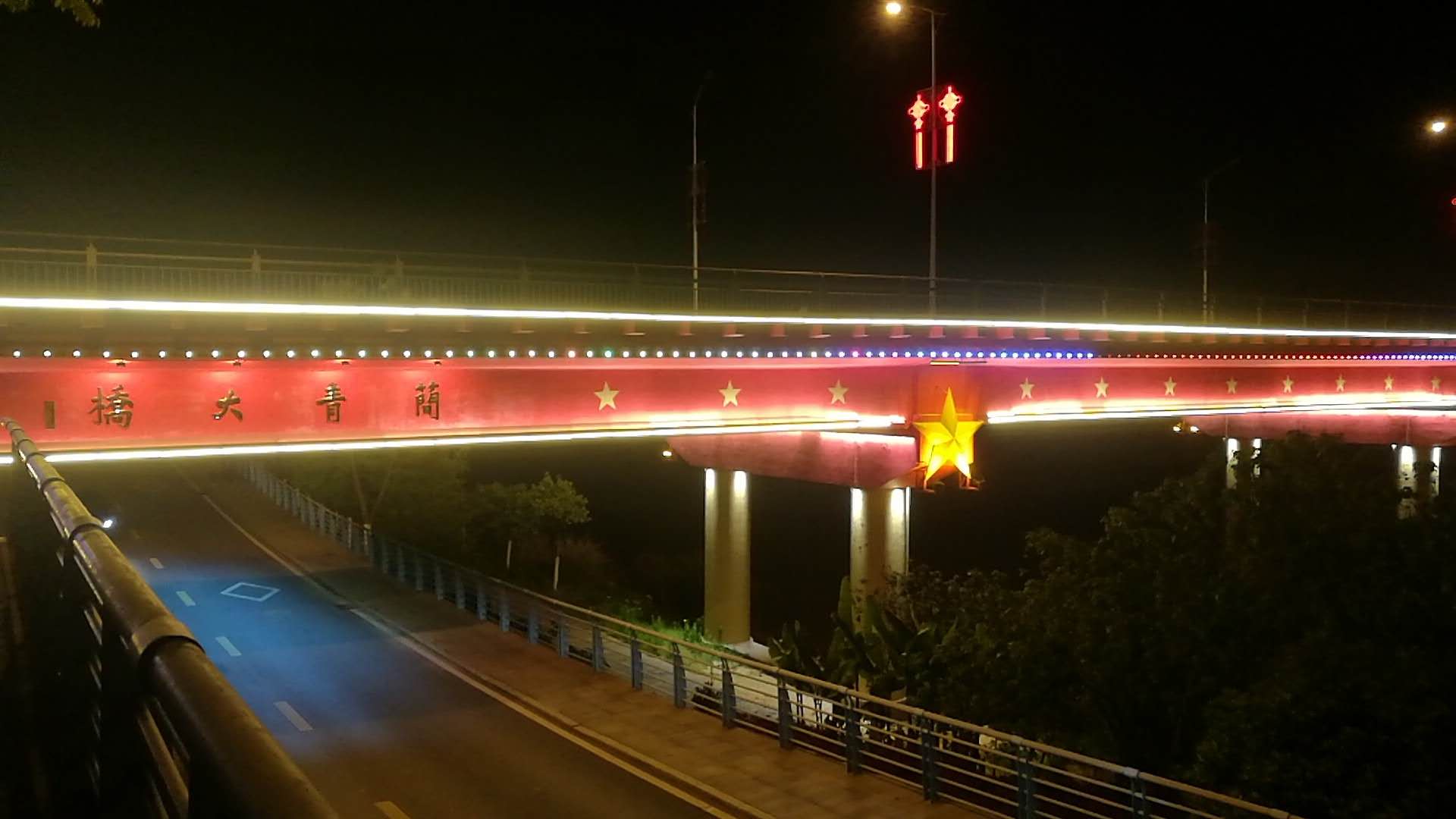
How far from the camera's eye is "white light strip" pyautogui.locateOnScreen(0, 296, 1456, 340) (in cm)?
1395

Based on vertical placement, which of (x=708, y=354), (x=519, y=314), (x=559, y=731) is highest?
(x=519, y=314)

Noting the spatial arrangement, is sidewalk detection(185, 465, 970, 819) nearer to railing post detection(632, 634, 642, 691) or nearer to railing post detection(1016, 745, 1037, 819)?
railing post detection(632, 634, 642, 691)

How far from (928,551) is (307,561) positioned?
26.9 m

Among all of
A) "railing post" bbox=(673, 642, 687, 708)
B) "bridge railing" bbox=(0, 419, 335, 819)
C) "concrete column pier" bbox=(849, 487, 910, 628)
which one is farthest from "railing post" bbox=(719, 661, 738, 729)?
"bridge railing" bbox=(0, 419, 335, 819)

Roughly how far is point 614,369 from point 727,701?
21.8 feet

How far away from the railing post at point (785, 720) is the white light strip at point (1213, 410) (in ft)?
39.1

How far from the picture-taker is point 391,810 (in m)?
11.6

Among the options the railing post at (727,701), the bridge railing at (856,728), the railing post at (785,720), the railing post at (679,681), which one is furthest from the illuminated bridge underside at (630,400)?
the railing post at (785,720)

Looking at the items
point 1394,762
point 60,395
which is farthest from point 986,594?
point 60,395

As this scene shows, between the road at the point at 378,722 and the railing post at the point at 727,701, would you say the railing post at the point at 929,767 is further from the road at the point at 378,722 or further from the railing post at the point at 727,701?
the railing post at the point at 727,701

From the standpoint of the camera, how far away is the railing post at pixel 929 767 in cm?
1135

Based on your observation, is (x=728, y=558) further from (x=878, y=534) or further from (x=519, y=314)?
(x=519, y=314)

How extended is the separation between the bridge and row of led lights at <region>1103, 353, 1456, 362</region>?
148 millimetres

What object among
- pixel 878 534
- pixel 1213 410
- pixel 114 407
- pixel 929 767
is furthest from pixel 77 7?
pixel 1213 410
